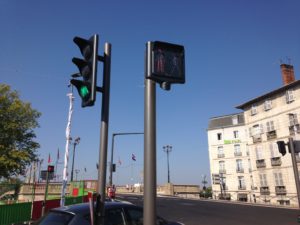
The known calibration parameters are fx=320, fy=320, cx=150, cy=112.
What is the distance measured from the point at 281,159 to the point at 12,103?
101ft

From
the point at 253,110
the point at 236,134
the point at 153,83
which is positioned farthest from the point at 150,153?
the point at 236,134

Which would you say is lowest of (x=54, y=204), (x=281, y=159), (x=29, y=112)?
(x=54, y=204)

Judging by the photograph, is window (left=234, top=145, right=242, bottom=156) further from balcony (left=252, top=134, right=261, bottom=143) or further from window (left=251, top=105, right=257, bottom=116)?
window (left=251, top=105, right=257, bottom=116)

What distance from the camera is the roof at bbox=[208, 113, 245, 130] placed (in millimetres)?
61000

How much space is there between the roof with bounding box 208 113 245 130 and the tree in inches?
1575

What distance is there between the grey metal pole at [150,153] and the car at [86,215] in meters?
3.70

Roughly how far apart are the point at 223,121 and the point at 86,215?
5868cm

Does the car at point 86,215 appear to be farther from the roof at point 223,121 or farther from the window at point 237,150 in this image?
the roof at point 223,121

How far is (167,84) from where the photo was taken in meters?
3.64

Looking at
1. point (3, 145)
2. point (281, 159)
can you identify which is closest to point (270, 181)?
point (281, 159)

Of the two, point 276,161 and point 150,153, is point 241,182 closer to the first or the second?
point 276,161

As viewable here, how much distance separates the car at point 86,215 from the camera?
6453mm

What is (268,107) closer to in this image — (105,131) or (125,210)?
(125,210)

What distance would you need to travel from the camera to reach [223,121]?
63062 mm
